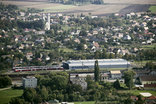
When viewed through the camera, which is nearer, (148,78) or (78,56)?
(148,78)

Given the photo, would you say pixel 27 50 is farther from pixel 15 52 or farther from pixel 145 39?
pixel 145 39

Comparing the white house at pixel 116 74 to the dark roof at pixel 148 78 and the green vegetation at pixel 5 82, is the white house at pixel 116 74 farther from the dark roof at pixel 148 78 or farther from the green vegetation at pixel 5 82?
the green vegetation at pixel 5 82

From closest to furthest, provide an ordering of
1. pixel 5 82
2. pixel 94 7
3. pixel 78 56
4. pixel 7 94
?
1. pixel 7 94
2. pixel 5 82
3. pixel 78 56
4. pixel 94 7

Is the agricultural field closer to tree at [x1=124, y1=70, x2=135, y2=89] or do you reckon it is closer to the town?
the town

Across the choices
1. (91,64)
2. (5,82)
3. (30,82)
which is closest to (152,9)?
(91,64)

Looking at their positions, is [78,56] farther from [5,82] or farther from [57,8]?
[57,8]

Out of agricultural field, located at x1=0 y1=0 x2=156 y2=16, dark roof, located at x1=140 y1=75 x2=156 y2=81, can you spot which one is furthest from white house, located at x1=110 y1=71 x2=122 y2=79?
agricultural field, located at x1=0 y1=0 x2=156 y2=16

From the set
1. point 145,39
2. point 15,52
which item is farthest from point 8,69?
point 145,39

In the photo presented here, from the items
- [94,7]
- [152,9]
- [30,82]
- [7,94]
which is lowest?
[7,94]
